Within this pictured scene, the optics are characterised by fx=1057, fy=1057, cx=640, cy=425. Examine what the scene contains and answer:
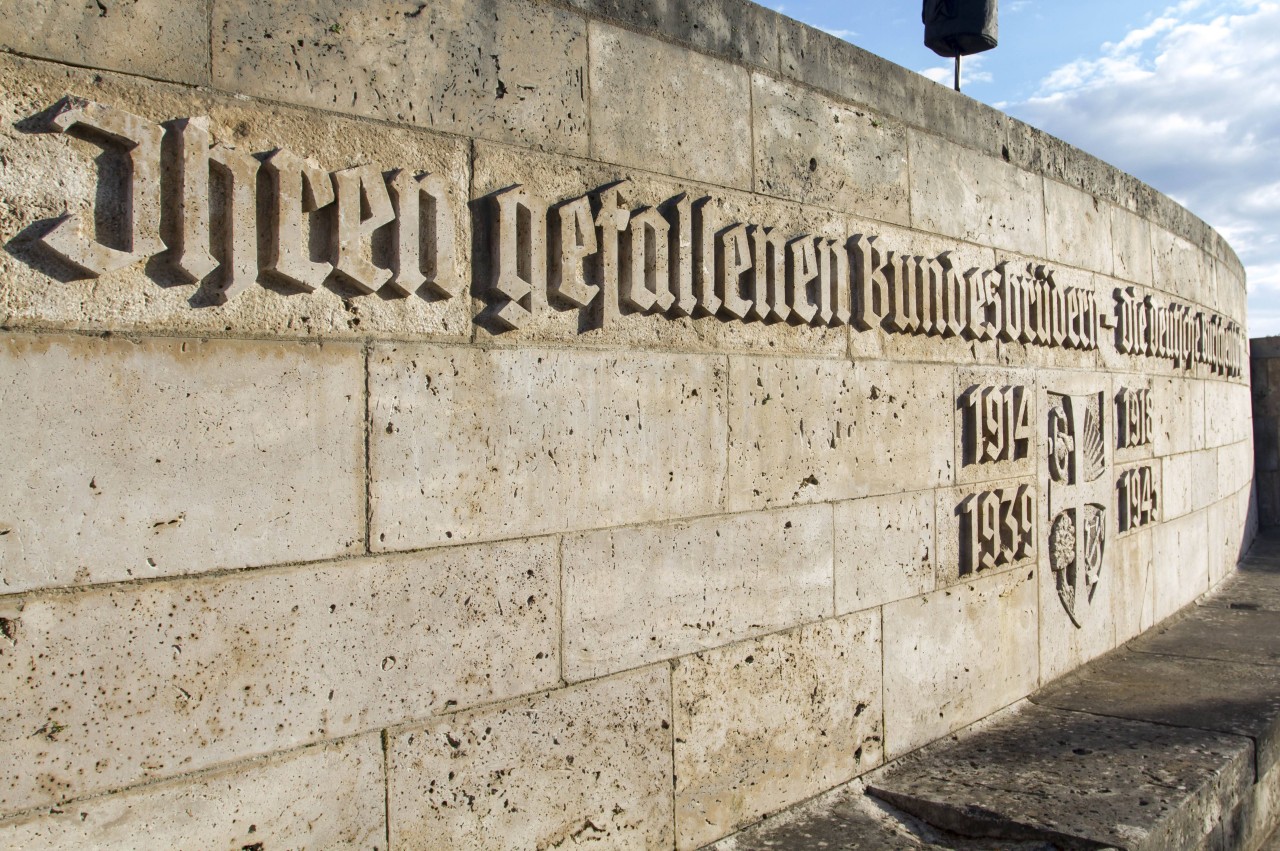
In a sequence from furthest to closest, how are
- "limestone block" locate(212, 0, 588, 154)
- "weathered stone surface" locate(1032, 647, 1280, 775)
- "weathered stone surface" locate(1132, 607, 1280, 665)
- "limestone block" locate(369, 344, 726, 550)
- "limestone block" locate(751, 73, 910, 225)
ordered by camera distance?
"weathered stone surface" locate(1132, 607, 1280, 665)
"weathered stone surface" locate(1032, 647, 1280, 775)
"limestone block" locate(751, 73, 910, 225)
"limestone block" locate(369, 344, 726, 550)
"limestone block" locate(212, 0, 588, 154)

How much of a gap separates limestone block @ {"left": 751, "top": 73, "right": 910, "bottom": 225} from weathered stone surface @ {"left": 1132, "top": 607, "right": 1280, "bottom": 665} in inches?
133

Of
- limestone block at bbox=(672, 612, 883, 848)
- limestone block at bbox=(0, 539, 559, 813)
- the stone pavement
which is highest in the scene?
limestone block at bbox=(0, 539, 559, 813)

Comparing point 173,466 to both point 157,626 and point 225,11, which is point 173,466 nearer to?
point 157,626

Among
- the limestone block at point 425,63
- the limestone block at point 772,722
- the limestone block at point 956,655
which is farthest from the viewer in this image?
the limestone block at point 956,655

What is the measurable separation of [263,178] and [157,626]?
40.3 inches

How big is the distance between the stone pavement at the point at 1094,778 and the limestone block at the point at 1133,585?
403 mm

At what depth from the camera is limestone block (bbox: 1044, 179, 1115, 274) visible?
218 inches

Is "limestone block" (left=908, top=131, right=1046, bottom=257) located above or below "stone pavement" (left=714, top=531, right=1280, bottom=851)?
above

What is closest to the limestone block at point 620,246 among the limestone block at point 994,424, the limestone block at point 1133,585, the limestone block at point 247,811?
the limestone block at point 994,424

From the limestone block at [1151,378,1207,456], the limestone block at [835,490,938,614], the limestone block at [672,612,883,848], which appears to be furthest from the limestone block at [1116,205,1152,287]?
the limestone block at [672,612,883,848]

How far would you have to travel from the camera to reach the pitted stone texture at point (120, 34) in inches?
84.0

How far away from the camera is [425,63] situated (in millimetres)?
2783

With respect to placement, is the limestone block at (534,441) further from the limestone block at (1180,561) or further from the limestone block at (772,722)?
the limestone block at (1180,561)

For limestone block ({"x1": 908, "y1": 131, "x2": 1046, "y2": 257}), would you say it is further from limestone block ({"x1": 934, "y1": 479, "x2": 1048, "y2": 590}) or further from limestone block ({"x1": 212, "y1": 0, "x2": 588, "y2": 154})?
limestone block ({"x1": 212, "y1": 0, "x2": 588, "y2": 154})
